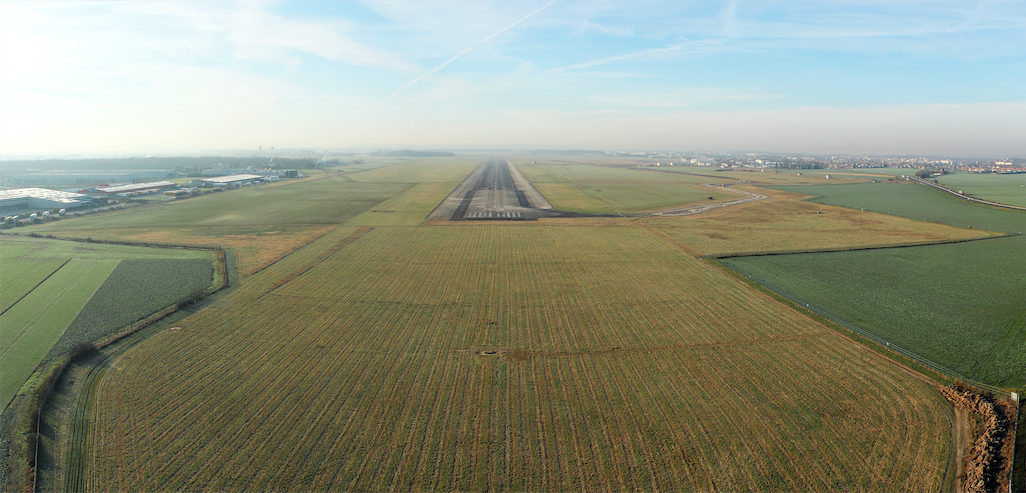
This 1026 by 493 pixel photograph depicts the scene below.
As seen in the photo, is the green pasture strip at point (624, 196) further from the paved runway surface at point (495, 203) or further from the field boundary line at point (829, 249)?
the field boundary line at point (829, 249)

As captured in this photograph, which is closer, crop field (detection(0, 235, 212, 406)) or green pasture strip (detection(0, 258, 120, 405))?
green pasture strip (detection(0, 258, 120, 405))

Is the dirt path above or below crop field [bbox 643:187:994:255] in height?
below

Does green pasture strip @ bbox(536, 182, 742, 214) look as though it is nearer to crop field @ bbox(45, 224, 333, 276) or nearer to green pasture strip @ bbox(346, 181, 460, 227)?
green pasture strip @ bbox(346, 181, 460, 227)

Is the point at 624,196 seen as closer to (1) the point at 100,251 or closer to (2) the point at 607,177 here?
(2) the point at 607,177

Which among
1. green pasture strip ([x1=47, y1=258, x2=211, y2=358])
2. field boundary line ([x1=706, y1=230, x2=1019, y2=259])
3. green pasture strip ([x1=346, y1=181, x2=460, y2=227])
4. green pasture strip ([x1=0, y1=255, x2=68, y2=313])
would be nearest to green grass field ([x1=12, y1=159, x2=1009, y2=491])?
green pasture strip ([x1=47, y1=258, x2=211, y2=358])

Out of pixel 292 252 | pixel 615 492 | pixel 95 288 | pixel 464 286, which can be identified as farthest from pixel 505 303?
pixel 95 288

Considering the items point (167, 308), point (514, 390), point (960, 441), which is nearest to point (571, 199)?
point (167, 308)

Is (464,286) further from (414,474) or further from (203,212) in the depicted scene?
(203,212)
